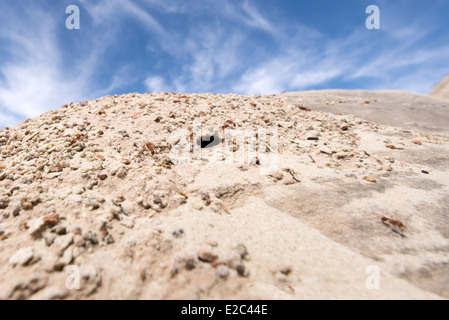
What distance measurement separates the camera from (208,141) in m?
4.89

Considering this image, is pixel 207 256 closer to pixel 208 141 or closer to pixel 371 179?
pixel 208 141

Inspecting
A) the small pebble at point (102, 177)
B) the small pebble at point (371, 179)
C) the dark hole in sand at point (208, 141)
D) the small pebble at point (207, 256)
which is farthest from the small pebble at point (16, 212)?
the small pebble at point (371, 179)

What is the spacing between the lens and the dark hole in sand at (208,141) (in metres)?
4.79

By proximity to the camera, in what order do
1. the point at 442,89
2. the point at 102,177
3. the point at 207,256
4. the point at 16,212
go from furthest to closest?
1. the point at 442,89
2. the point at 102,177
3. the point at 16,212
4. the point at 207,256

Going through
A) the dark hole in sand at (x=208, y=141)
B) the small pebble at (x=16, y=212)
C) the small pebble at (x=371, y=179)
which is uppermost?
the dark hole in sand at (x=208, y=141)

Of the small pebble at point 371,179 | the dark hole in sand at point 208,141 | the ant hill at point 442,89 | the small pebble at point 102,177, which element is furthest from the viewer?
the ant hill at point 442,89

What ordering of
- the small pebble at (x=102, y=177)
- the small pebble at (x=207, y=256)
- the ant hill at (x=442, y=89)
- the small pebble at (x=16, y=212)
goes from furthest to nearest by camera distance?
the ant hill at (x=442, y=89), the small pebble at (x=102, y=177), the small pebble at (x=16, y=212), the small pebble at (x=207, y=256)

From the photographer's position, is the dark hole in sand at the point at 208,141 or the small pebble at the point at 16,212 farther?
the dark hole in sand at the point at 208,141

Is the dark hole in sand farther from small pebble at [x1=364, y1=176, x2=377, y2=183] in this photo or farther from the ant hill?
the ant hill

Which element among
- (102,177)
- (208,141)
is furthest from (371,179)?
(102,177)

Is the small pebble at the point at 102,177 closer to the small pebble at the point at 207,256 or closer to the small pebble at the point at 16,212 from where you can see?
the small pebble at the point at 16,212

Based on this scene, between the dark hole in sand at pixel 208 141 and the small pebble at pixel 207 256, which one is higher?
the dark hole in sand at pixel 208 141
